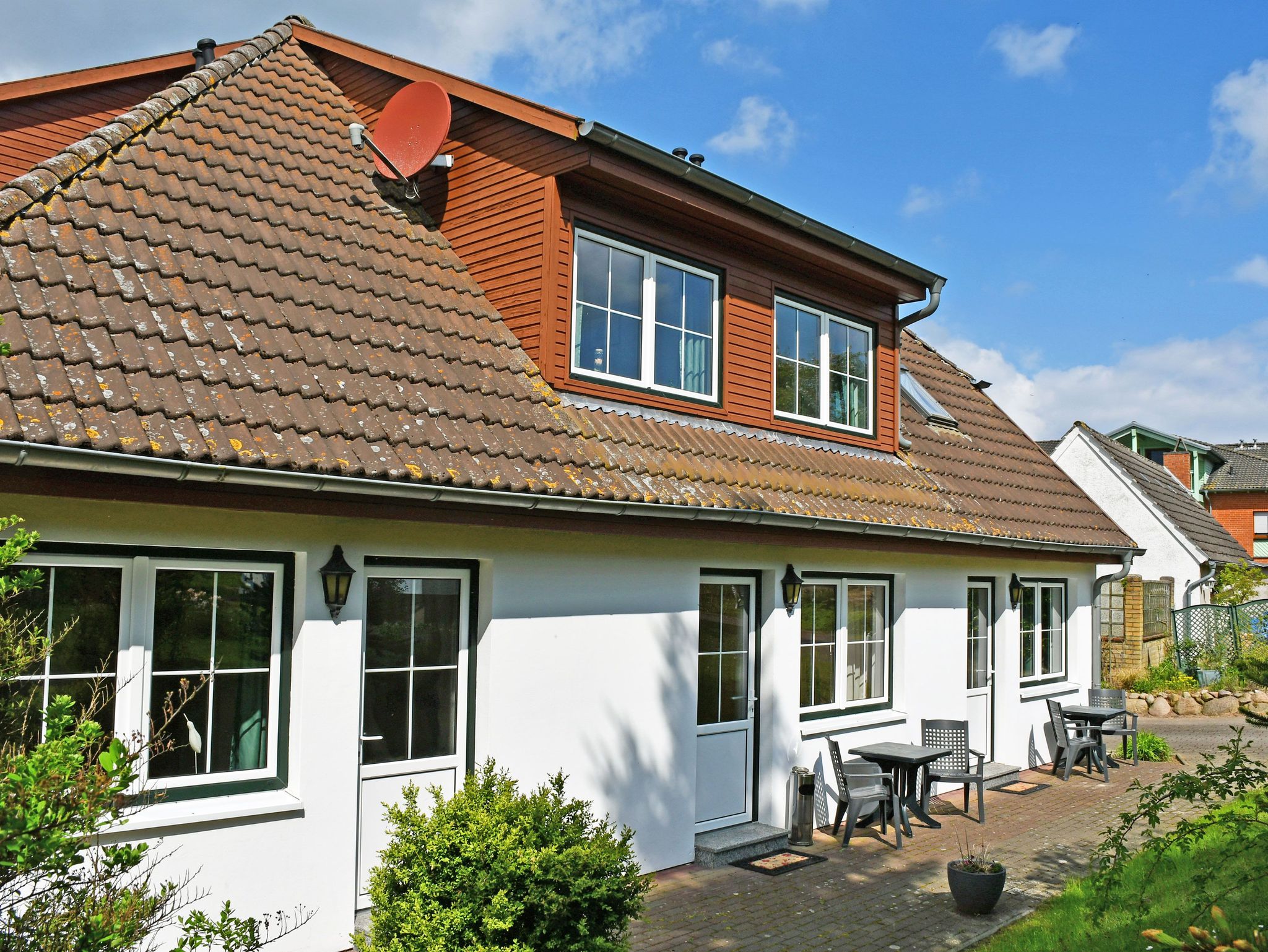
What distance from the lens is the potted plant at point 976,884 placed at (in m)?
7.62

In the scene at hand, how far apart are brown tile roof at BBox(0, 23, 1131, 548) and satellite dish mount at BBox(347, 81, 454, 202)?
0.20m

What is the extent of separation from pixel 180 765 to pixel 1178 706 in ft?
64.9

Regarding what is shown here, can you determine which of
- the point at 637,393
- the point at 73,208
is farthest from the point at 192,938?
the point at 637,393

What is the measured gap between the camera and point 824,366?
11.4 m

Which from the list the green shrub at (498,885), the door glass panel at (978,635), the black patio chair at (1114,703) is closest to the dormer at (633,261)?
the door glass panel at (978,635)

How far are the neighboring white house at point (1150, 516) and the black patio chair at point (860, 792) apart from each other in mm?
18577

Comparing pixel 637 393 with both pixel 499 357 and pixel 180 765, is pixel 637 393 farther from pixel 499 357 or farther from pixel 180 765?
pixel 180 765

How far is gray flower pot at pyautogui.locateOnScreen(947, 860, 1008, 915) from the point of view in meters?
7.62

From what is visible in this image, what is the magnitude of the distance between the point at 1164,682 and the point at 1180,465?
21623mm

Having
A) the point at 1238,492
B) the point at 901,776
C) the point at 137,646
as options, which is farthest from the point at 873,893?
the point at 1238,492

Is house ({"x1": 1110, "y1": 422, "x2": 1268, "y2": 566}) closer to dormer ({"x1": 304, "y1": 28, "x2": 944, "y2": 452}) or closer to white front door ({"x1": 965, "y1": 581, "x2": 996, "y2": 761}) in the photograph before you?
white front door ({"x1": 965, "y1": 581, "x2": 996, "y2": 761})

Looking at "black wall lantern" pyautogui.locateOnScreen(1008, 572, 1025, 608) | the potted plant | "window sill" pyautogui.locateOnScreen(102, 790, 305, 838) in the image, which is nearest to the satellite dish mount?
"window sill" pyautogui.locateOnScreen(102, 790, 305, 838)

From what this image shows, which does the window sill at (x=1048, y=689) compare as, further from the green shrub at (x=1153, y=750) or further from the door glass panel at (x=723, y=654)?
the door glass panel at (x=723, y=654)

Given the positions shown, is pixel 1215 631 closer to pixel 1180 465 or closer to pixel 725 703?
pixel 1180 465
